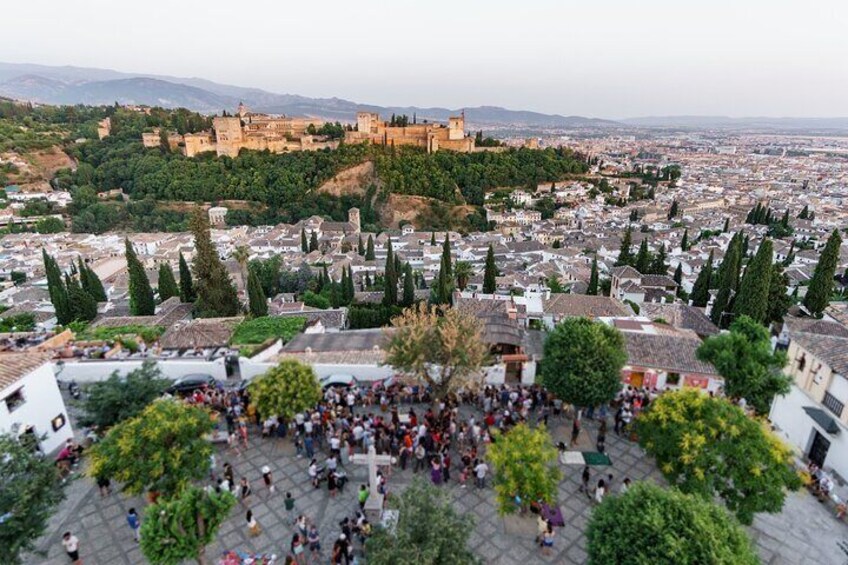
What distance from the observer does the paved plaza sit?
11.5m

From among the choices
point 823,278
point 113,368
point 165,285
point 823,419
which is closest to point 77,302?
point 165,285

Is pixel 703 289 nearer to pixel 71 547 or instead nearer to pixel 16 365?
pixel 71 547

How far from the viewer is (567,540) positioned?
38.8 ft

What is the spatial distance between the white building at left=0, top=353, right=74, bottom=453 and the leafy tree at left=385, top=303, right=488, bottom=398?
1076cm

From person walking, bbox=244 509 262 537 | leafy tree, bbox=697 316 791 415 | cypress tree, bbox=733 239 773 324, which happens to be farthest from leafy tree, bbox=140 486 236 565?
cypress tree, bbox=733 239 773 324

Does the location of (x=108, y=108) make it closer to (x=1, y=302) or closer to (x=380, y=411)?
(x=1, y=302)

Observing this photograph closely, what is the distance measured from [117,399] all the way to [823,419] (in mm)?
21183

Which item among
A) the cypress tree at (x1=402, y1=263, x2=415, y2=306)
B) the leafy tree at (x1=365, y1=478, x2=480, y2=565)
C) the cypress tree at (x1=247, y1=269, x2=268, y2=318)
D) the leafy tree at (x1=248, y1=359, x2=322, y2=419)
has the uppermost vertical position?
the leafy tree at (x1=365, y1=478, x2=480, y2=565)

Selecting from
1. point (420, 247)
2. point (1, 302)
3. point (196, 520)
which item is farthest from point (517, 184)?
point (196, 520)

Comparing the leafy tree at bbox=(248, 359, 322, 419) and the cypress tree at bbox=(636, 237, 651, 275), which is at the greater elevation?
the leafy tree at bbox=(248, 359, 322, 419)

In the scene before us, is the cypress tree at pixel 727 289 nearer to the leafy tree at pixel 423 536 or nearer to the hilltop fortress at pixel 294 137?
the leafy tree at pixel 423 536

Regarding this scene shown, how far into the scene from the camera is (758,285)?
2655 centimetres

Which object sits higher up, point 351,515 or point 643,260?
point 351,515

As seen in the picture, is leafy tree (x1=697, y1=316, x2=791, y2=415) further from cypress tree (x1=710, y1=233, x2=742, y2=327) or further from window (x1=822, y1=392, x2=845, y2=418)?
cypress tree (x1=710, y1=233, x2=742, y2=327)
